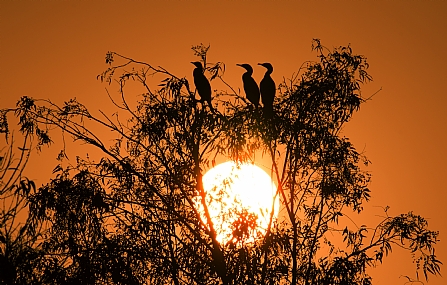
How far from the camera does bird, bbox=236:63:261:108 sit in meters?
8.64

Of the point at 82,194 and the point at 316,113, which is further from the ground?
the point at 316,113

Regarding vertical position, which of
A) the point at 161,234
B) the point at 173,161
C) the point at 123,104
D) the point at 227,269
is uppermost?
the point at 123,104

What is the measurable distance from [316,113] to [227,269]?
95.2 inches

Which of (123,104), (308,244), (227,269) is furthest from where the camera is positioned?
(308,244)

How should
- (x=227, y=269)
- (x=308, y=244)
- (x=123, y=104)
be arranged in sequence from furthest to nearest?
(x=308, y=244) < (x=123, y=104) < (x=227, y=269)

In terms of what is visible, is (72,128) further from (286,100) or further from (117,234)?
(286,100)

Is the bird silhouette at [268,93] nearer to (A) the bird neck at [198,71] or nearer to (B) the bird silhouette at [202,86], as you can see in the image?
(B) the bird silhouette at [202,86]

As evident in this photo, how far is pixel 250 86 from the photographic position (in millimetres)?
9000

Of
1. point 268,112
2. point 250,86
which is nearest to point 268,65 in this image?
point 250,86

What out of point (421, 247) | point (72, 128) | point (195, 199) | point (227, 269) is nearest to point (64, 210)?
point (72, 128)

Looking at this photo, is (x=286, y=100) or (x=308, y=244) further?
(x=308, y=244)

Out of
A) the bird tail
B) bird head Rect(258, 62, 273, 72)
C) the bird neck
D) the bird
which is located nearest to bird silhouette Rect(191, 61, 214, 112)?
the bird neck

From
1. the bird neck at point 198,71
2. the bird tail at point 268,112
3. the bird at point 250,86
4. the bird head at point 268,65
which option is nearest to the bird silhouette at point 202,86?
the bird neck at point 198,71

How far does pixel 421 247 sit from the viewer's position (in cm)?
898
